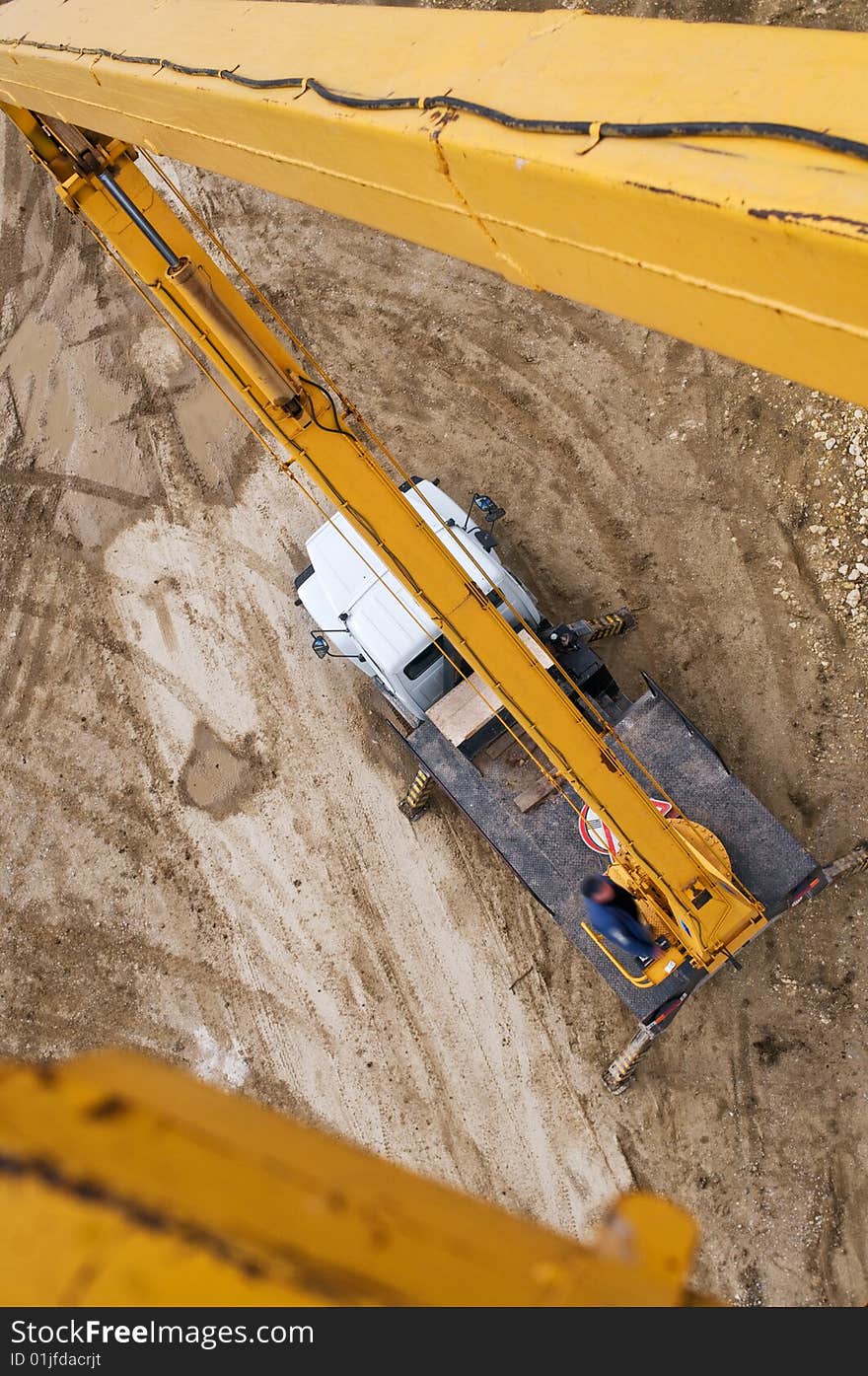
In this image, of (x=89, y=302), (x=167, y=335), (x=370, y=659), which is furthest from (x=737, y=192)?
(x=89, y=302)

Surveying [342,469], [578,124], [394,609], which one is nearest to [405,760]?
[394,609]

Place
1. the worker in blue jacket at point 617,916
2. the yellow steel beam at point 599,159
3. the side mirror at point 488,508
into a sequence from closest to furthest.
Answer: the yellow steel beam at point 599,159 < the worker in blue jacket at point 617,916 < the side mirror at point 488,508

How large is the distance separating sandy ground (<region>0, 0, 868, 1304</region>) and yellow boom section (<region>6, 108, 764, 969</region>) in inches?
110

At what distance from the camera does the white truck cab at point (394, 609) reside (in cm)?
841

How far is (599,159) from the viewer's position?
7.30ft

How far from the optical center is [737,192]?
1.95 metres

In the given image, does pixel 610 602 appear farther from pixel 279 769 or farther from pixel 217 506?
pixel 217 506

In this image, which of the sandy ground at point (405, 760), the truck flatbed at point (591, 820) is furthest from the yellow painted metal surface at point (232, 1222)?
the sandy ground at point (405, 760)

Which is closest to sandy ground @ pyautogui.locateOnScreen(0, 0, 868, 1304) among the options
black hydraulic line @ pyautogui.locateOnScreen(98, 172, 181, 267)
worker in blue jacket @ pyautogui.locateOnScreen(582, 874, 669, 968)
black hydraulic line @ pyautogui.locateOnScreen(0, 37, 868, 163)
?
worker in blue jacket @ pyautogui.locateOnScreen(582, 874, 669, 968)

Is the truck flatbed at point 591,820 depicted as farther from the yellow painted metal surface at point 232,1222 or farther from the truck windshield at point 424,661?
the yellow painted metal surface at point 232,1222

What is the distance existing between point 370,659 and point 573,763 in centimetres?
310

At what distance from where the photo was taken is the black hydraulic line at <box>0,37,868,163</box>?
194 centimetres

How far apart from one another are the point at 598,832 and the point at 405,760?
8.70ft

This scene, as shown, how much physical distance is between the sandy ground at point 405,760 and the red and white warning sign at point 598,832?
155 cm
